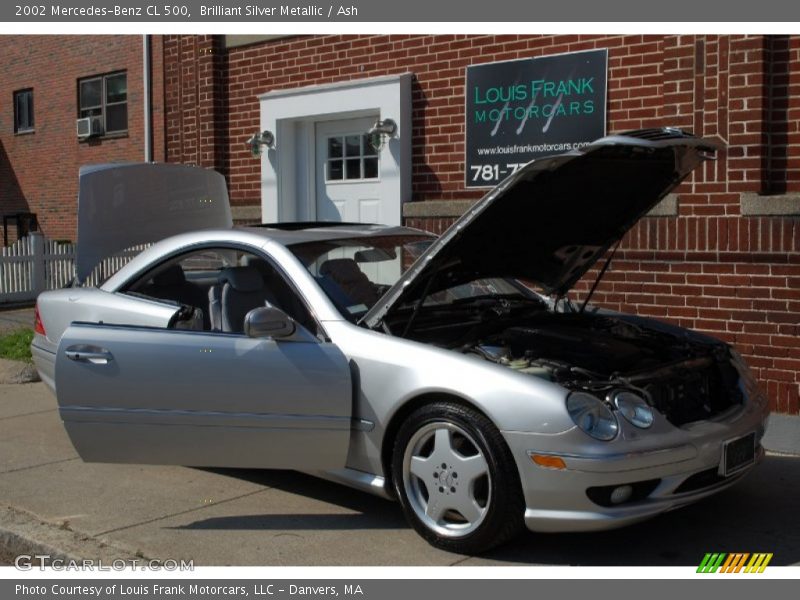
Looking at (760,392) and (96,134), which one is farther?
(96,134)

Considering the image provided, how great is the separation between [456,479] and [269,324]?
3.94 ft

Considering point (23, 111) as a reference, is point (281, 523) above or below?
below

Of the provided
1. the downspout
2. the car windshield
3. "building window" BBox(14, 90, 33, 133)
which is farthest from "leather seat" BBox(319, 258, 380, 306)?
"building window" BBox(14, 90, 33, 133)

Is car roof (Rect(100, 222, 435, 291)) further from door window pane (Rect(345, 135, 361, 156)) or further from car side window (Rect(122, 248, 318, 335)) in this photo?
door window pane (Rect(345, 135, 361, 156))

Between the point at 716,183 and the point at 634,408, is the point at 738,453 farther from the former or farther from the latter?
the point at 716,183

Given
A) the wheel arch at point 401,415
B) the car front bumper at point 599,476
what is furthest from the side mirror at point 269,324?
the car front bumper at point 599,476

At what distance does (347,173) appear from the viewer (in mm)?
10805

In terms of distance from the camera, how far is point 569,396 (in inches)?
170

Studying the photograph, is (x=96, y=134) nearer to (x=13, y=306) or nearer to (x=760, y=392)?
(x=13, y=306)

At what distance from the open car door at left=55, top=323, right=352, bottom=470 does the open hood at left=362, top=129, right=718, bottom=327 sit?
0.47 m

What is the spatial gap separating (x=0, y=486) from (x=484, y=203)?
3451mm

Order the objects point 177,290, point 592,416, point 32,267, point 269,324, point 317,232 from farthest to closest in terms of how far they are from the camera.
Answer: point 32,267 < point 177,290 < point 317,232 < point 269,324 < point 592,416

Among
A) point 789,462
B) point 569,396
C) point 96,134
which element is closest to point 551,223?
point 569,396

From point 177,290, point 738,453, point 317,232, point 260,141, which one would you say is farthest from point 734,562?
point 260,141
